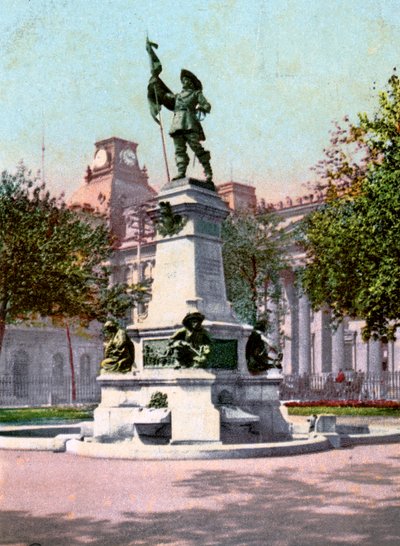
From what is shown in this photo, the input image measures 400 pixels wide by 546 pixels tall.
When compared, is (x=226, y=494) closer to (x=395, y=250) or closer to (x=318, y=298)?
(x=395, y=250)

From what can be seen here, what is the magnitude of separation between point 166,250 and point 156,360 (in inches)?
110

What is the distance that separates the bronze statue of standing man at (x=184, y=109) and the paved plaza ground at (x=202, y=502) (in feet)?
27.1

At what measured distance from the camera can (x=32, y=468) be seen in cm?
1452

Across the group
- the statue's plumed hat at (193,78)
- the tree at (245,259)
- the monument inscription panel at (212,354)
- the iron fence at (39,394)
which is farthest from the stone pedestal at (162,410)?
the iron fence at (39,394)

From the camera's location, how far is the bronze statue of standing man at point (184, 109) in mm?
19844

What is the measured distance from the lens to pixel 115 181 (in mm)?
102000

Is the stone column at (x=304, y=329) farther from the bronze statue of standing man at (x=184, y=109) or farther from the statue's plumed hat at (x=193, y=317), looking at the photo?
the statue's plumed hat at (x=193, y=317)

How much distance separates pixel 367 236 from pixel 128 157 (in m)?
78.7

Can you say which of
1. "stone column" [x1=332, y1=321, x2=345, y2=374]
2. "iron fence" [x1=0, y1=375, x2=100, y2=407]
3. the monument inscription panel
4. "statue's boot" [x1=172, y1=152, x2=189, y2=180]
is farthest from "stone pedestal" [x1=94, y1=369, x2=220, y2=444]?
"stone column" [x1=332, y1=321, x2=345, y2=374]

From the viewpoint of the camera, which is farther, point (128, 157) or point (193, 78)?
point (128, 157)

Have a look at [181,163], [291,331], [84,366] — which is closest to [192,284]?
[181,163]

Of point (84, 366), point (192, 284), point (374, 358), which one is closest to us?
point (192, 284)

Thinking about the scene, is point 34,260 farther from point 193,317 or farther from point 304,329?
point 304,329

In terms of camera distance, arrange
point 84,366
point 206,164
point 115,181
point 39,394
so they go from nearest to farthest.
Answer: point 206,164
point 39,394
point 84,366
point 115,181
